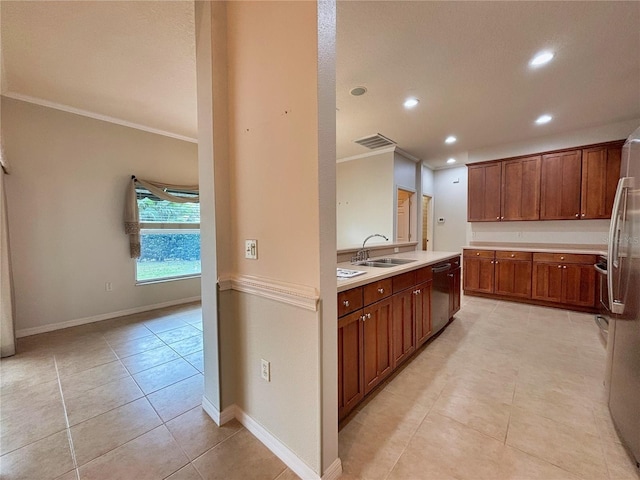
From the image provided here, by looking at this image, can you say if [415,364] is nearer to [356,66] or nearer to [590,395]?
[590,395]

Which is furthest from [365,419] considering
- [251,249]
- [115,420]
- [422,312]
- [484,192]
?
[484,192]

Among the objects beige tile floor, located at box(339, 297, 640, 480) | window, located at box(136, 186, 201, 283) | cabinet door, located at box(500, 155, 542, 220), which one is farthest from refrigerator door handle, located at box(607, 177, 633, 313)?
window, located at box(136, 186, 201, 283)

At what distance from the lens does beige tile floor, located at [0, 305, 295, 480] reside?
1.40 metres

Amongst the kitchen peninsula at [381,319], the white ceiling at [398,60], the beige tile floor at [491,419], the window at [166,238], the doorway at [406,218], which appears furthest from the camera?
the doorway at [406,218]

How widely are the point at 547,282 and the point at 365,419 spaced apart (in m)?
4.03

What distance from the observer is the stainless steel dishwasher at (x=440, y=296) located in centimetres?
280

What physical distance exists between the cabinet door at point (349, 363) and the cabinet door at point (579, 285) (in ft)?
13.2

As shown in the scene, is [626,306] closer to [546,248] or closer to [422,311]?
[422,311]

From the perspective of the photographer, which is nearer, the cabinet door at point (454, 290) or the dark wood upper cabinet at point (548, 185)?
A: the cabinet door at point (454, 290)

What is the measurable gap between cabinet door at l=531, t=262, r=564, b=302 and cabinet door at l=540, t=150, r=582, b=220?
0.88 m

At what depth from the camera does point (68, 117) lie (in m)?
3.38

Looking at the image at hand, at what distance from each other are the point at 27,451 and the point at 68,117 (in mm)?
3733

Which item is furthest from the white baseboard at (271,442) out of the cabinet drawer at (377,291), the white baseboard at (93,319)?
the white baseboard at (93,319)

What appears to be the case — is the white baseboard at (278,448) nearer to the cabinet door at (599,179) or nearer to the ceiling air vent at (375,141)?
the ceiling air vent at (375,141)
